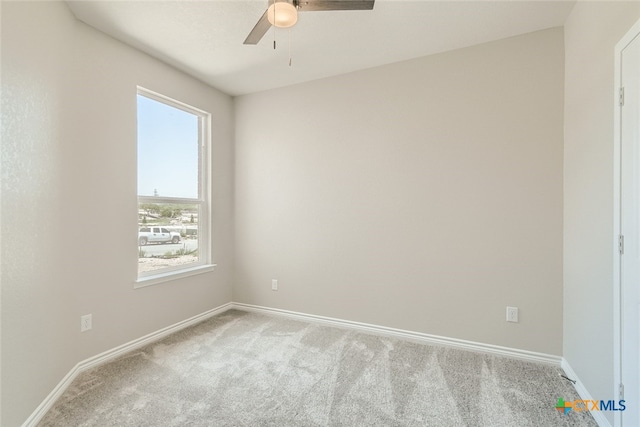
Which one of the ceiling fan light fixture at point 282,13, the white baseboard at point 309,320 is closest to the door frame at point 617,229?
the white baseboard at point 309,320

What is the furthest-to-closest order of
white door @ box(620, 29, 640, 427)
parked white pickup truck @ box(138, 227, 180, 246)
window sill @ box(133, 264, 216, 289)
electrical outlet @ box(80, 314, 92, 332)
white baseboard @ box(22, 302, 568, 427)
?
parked white pickup truck @ box(138, 227, 180, 246)
window sill @ box(133, 264, 216, 289)
electrical outlet @ box(80, 314, 92, 332)
white baseboard @ box(22, 302, 568, 427)
white door @ box(620, 29, 640, 427)

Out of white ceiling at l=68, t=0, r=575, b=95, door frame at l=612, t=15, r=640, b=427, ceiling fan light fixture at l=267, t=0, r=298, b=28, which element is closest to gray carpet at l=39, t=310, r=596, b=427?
door frame at l=612, t=15, r=640, b=427

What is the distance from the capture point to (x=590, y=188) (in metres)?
1.84

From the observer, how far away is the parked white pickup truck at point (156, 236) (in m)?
2.81

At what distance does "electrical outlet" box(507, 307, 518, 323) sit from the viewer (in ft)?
7.98

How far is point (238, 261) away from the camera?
3.77 meters

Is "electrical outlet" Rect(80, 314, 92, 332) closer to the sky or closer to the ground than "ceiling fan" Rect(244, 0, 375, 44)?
closer to the ground

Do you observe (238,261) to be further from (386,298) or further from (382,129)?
(382,129)

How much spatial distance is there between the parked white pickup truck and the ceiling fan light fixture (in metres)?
2.23

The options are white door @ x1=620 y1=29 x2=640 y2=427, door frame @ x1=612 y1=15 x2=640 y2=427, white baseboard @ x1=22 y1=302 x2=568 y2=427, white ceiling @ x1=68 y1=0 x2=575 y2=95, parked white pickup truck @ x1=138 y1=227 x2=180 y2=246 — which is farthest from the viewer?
parked white pickup truck @ x1=138 y1=227 x2=180 y2=246

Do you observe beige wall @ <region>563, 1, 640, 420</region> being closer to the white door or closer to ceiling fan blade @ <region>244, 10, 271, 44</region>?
the white door

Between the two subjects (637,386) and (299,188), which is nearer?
(637,386)

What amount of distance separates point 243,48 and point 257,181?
4.89 feet

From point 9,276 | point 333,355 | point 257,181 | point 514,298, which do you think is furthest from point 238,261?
point 514,298
